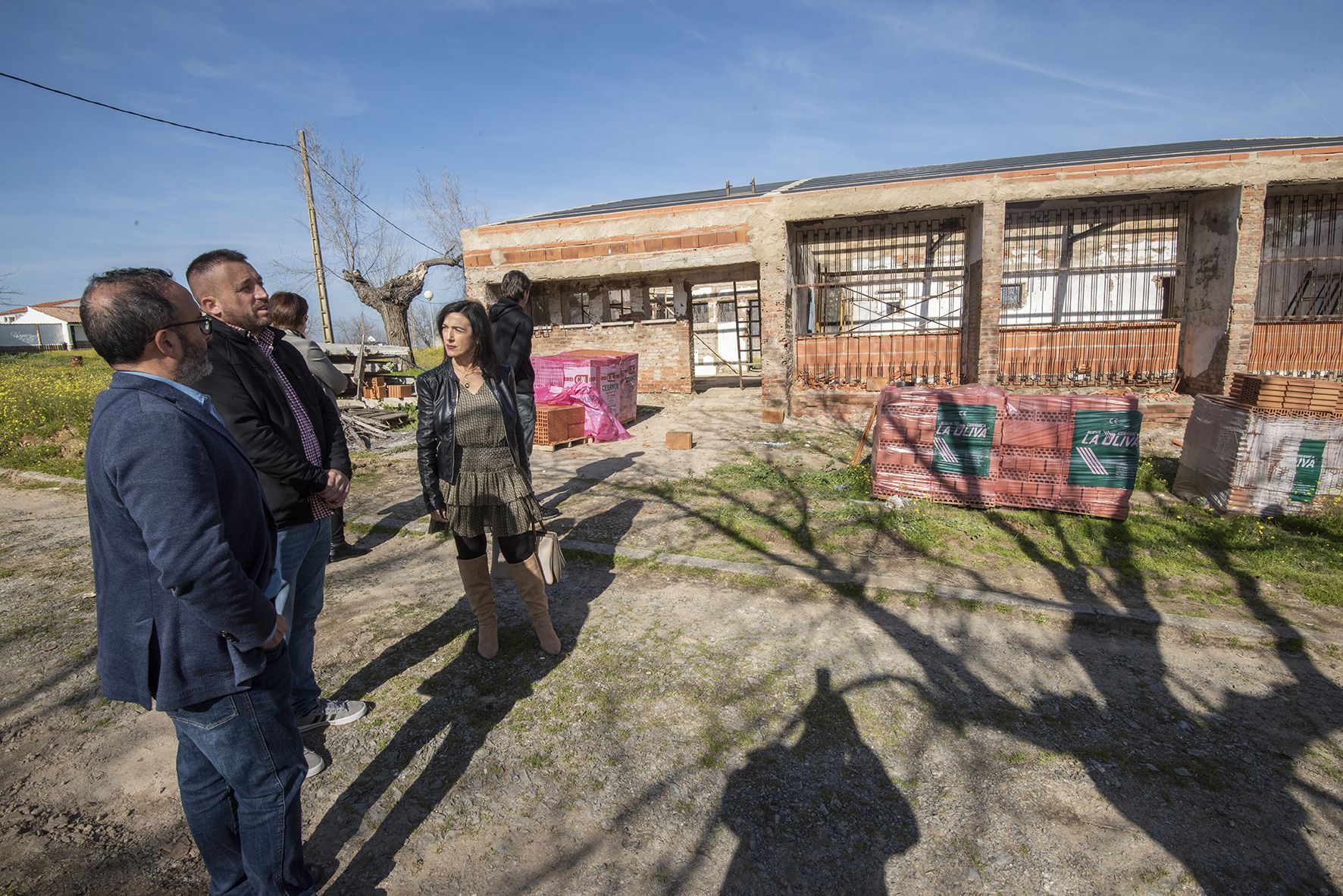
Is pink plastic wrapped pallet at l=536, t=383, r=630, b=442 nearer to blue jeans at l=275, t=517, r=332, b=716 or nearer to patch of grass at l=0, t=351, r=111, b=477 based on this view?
patch of grass at l=0, t=351, r=111, b=477

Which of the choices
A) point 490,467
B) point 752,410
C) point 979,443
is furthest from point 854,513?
point 752,410

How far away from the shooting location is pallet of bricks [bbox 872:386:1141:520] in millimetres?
5801

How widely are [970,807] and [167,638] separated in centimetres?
285

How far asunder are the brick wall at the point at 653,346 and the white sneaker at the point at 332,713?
11.5m

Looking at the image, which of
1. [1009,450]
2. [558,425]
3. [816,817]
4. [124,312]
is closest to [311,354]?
[124,312]

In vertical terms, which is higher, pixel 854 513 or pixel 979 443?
pixel 979 443

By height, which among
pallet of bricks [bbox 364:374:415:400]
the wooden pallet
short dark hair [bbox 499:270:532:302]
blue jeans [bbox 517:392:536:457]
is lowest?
the wooden pallet

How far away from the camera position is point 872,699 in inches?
129

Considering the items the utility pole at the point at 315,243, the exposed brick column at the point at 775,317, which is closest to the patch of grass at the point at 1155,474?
the exposed brick column at the point at 775,317

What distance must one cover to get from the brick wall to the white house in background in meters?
63.1

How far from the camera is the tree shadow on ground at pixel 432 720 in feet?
7.86

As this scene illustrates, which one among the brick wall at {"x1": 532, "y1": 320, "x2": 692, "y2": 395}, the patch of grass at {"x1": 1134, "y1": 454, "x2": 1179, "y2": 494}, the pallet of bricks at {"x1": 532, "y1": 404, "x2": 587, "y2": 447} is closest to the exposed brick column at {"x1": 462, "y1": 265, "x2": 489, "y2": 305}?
the brick wall at {"x1": 532, "y1": 320, "x2": 692, "y2": 395}

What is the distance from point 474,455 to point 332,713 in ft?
4.67

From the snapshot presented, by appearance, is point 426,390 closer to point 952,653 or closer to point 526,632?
point 526,632
